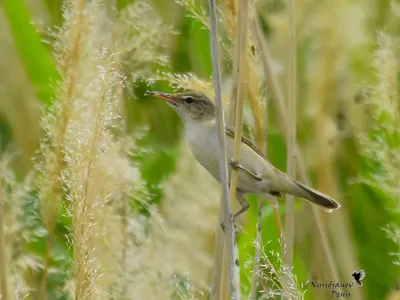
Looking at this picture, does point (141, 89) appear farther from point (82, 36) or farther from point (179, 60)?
point (82, 36)

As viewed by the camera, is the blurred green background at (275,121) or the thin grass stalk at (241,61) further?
the blurred green background at (275,121)

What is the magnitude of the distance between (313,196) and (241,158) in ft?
0.67

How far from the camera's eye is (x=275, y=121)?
7.96 ft

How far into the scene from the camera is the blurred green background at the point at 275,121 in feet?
6.55

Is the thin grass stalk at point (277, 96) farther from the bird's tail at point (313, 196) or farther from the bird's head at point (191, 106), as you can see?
the bird's head at point (191, 106)

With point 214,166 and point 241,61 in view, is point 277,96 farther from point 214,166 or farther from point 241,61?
point 241,61

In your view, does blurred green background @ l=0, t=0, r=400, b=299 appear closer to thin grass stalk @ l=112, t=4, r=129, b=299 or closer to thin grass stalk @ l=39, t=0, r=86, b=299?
thin grass stalk @ l=112, t=4, r=129, b=299

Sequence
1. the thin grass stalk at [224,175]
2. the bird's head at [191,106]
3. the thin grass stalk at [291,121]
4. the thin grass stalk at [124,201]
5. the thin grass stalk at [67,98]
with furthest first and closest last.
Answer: the bird's head at [191,106]
the thin grass stalk at [124,201]
the thin grass stalk at [291,121]
the thin grass stalk at [67,98]
the thin grass stalk at [224,175]

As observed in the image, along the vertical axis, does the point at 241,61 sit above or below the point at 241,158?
above

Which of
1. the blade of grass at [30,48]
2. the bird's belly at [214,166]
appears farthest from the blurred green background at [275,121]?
the bird's belly at [214,166]

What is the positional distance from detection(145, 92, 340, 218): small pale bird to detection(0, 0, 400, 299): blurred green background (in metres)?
0.09

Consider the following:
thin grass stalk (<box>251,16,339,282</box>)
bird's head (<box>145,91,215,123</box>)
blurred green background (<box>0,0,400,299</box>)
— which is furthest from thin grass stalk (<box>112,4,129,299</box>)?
thin grass stalk (<box>251,16,339,282</box>)

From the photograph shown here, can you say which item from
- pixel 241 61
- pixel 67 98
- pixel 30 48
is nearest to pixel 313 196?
pixel 241 61

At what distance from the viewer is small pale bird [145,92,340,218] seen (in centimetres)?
178
